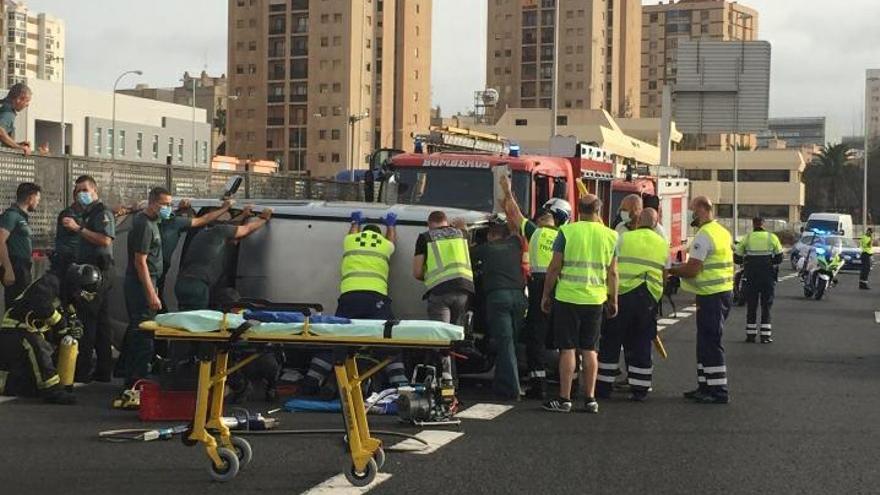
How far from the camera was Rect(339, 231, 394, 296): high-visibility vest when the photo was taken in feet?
34.5

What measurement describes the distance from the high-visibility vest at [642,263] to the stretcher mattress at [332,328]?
4351mm

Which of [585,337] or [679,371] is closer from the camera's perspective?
[585,337]

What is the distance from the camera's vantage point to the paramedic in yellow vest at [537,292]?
11312mm

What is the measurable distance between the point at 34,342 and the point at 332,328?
165 inches

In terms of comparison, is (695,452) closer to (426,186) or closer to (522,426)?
(522,426)

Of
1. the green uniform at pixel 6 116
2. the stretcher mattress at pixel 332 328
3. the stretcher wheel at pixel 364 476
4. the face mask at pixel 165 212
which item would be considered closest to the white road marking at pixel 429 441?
the stretcher wheel at pixel 364 476

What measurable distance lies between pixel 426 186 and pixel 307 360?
5976mm

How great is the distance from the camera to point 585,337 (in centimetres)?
1059

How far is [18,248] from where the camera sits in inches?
464

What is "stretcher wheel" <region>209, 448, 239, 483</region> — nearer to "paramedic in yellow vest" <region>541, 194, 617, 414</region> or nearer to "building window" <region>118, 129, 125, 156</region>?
"paramedic in yellow vest" <region>541, 194, 617, 414</region>

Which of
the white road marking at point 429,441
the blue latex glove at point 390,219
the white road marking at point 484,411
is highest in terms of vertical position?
the blue latex glove at point 390,219

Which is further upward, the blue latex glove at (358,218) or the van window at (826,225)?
the blue latex glove at (358,218)

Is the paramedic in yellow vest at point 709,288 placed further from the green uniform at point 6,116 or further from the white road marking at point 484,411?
the green uniform at point 6,116

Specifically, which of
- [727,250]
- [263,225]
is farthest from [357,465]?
[727,250]
